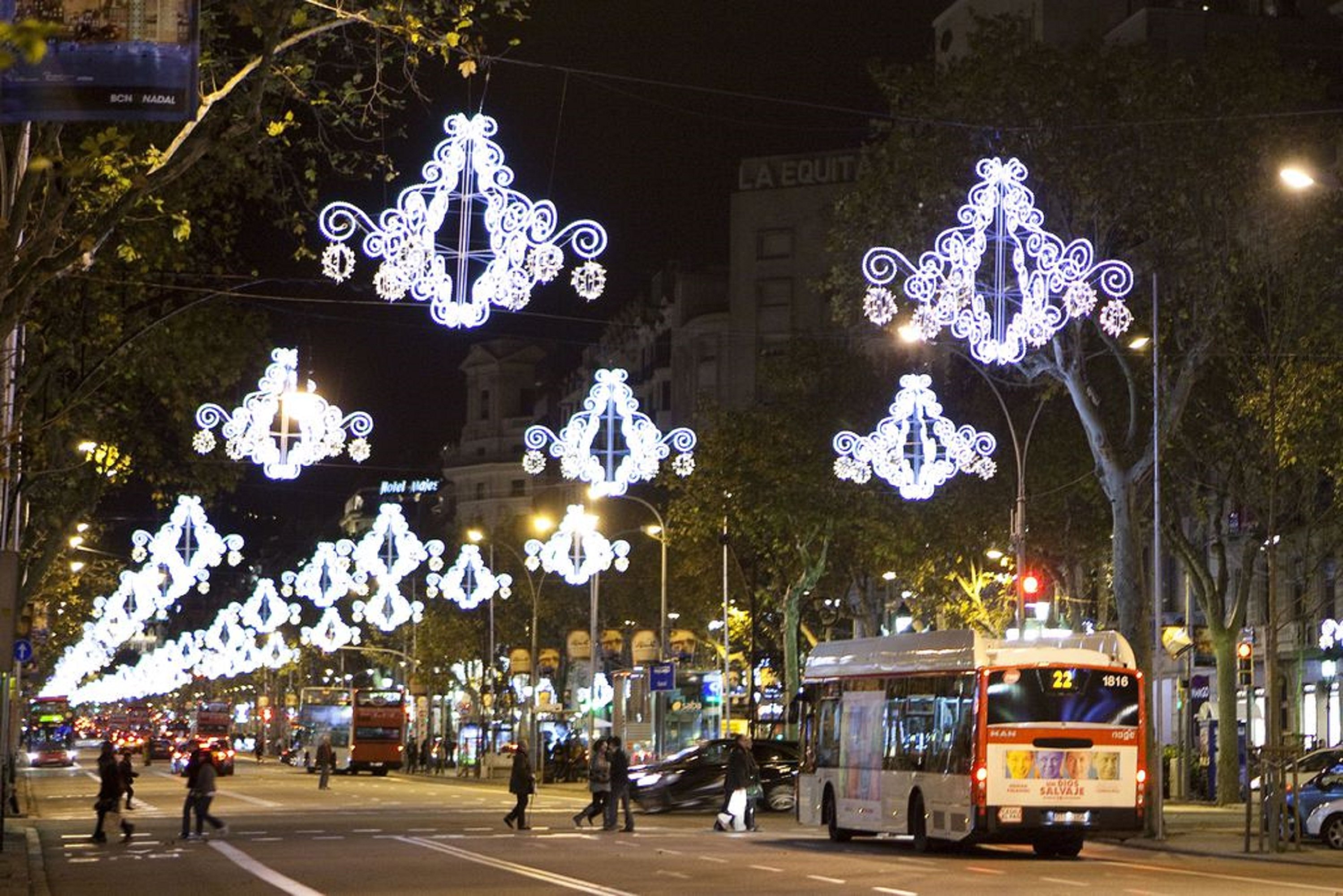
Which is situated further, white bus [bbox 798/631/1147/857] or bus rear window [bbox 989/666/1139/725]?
bus rear window [bbox 989/666/1139/725]

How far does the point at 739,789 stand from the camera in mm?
37781

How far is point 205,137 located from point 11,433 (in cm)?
287

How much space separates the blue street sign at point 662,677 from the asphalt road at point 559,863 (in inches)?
411

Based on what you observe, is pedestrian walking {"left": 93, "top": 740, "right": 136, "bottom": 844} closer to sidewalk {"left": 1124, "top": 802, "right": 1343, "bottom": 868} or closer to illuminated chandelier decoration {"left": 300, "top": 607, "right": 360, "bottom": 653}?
sidewalk {"left": 1124, "top": 802, "right": 1343, "bottom": 868}

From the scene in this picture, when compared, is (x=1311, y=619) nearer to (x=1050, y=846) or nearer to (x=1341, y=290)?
(x=1341, y=290)

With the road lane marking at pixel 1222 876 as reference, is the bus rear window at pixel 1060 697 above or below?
above

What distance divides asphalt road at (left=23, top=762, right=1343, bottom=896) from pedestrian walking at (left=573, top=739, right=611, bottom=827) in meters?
0.44

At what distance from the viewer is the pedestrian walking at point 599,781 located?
1506 inches

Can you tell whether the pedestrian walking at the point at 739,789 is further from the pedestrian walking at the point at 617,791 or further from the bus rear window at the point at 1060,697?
the bus rear window at the point at 1060,697

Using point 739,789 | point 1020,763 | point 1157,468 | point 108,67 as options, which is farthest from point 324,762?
point 108,67

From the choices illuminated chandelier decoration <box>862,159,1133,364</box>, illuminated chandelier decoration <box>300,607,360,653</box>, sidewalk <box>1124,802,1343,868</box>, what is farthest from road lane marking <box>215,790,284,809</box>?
illuminated chandelier decoration <box>300,607,360,653</box>

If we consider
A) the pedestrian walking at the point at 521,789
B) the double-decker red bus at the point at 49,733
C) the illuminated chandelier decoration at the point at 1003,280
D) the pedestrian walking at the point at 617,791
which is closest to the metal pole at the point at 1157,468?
the illuminated chandelier decoration at the point at 1003,280

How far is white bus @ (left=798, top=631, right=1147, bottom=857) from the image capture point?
2867 centimetres

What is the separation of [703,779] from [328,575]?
2746cm
